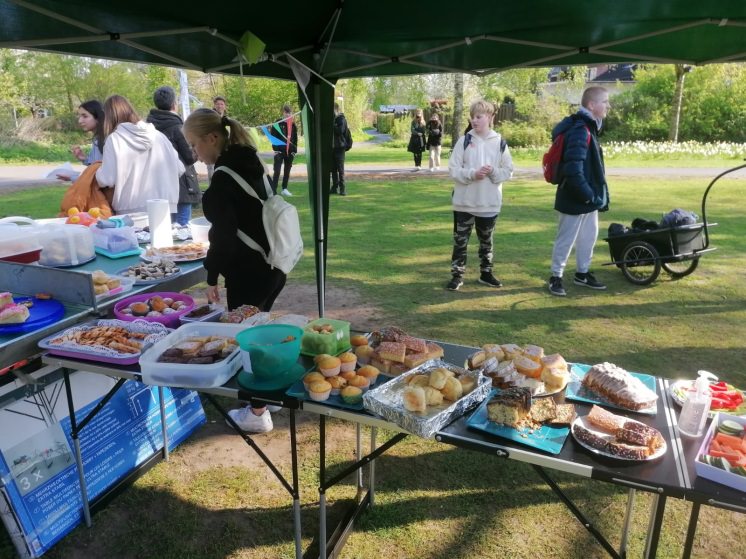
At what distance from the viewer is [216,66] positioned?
3.53 m

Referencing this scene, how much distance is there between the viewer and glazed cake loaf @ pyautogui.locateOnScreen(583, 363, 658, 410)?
1.79 metres

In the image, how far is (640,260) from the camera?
5.57 m

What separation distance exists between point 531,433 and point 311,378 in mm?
755

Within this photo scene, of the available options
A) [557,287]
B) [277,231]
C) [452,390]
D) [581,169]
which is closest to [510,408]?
[452,390]

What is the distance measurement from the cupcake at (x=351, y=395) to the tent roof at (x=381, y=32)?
6.33 feet

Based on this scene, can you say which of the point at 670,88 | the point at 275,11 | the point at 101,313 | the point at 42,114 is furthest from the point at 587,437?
the point at 42,114

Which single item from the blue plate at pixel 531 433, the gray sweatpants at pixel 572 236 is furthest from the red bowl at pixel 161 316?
the gray sweatpants at pixel 572 236

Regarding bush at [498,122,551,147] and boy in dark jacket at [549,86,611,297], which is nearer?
boy in dark jacket at [549,86,611,297]

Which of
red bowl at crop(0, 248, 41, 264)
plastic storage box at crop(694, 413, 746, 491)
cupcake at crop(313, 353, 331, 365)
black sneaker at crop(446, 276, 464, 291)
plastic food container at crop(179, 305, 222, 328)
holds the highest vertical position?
red bowl at crop(0, 248, 41, 264)

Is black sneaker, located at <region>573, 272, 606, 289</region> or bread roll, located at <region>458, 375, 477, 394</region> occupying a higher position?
bread roll, located at <region>458, 375, 477, 394</region>

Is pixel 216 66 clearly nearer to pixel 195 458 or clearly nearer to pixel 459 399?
pixel 195 458

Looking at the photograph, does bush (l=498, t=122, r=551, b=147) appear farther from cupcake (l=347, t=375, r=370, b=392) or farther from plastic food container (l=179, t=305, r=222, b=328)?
cupcake (l=347, t=375, r=370, b=392)

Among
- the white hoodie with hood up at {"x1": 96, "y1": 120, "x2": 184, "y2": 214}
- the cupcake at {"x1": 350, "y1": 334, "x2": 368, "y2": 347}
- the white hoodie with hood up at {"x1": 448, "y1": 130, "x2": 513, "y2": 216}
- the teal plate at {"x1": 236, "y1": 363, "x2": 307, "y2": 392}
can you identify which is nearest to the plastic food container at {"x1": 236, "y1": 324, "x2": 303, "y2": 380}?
the teal plate at {"x1": 236, "y1": 363, "x2": 307, "y2": 392}

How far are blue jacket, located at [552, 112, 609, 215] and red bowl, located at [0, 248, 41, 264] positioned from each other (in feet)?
13.9
